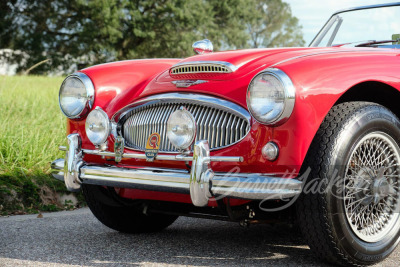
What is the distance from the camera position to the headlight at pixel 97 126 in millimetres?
3062

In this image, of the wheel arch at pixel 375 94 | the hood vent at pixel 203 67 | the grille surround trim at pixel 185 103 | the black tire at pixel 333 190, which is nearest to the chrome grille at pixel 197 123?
the grille surround trim at pixel 185 103

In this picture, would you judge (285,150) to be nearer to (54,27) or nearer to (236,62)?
(236,62)

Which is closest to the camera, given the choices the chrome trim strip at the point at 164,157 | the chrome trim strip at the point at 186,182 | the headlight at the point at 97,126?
the chrome trim strip at the point at 186,182

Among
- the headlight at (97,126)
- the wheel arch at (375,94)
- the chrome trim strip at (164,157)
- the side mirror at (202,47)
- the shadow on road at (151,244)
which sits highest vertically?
the side mirror at (202,47)

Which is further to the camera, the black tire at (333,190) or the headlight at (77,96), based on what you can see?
the headlight at (77,96)

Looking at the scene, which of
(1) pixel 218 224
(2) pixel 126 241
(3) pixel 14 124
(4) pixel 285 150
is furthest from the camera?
(3) pixel 14 124

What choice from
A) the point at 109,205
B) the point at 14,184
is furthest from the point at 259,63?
the point at 14,184

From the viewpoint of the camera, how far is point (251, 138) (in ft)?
8.29

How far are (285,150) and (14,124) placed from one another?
403cm

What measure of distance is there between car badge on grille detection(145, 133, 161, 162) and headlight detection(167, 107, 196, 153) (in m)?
0.13

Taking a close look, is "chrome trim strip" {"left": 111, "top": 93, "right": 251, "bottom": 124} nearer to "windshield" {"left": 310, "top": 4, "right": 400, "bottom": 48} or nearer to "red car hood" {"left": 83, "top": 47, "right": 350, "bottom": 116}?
"red car hood" {"left": 83, "top": 47, "right": 350, "bottom": 116}

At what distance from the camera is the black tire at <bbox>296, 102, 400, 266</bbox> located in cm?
247

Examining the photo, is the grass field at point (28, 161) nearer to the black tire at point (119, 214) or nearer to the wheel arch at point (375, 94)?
the black tire at point (119, 214)

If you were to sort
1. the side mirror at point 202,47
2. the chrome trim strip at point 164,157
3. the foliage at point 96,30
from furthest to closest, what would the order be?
the foliage at point 96,30 < the side mirror at point 202,47 < the chrome trim strip at point 164,157
